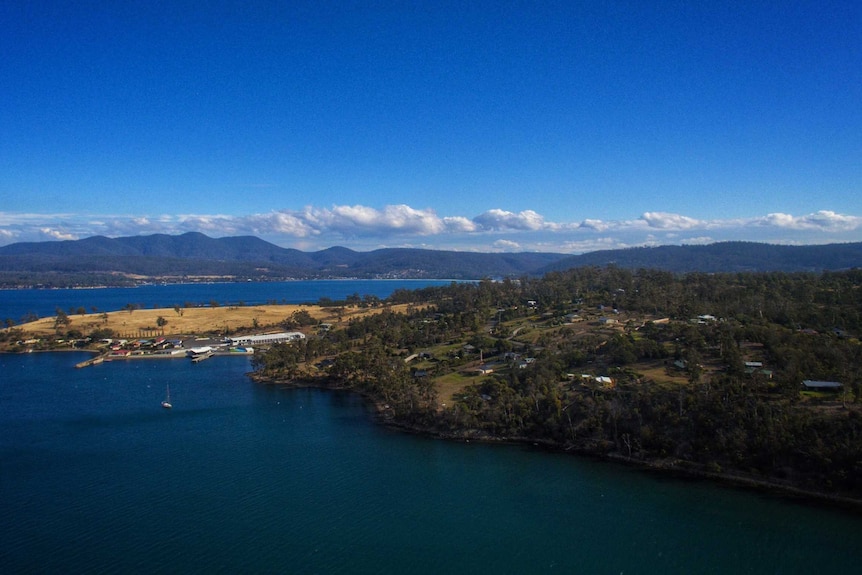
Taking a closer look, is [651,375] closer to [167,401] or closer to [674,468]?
[674,468]

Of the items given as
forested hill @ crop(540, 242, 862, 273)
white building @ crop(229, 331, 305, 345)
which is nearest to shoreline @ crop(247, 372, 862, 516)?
white building @ crop(229, 331, 305, 345)

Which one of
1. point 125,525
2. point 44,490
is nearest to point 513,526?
point 125,525

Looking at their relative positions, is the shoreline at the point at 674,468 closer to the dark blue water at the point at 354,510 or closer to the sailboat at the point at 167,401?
the dark blue water at the point at 354,510

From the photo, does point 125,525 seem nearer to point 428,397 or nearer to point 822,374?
point 428,397

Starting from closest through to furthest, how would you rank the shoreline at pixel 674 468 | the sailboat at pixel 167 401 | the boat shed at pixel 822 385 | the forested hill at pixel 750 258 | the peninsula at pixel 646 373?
the shoreline at pixel 674 468
the peninsula at pixel 646 373
the boat shed at pixel 822 385
the sailboat at pixel 167 401
the forested hill at pixel 750 258

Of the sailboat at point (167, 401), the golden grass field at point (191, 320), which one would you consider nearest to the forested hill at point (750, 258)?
the golden grass field at point (191, 320)

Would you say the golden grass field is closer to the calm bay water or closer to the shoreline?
the calm bay water
